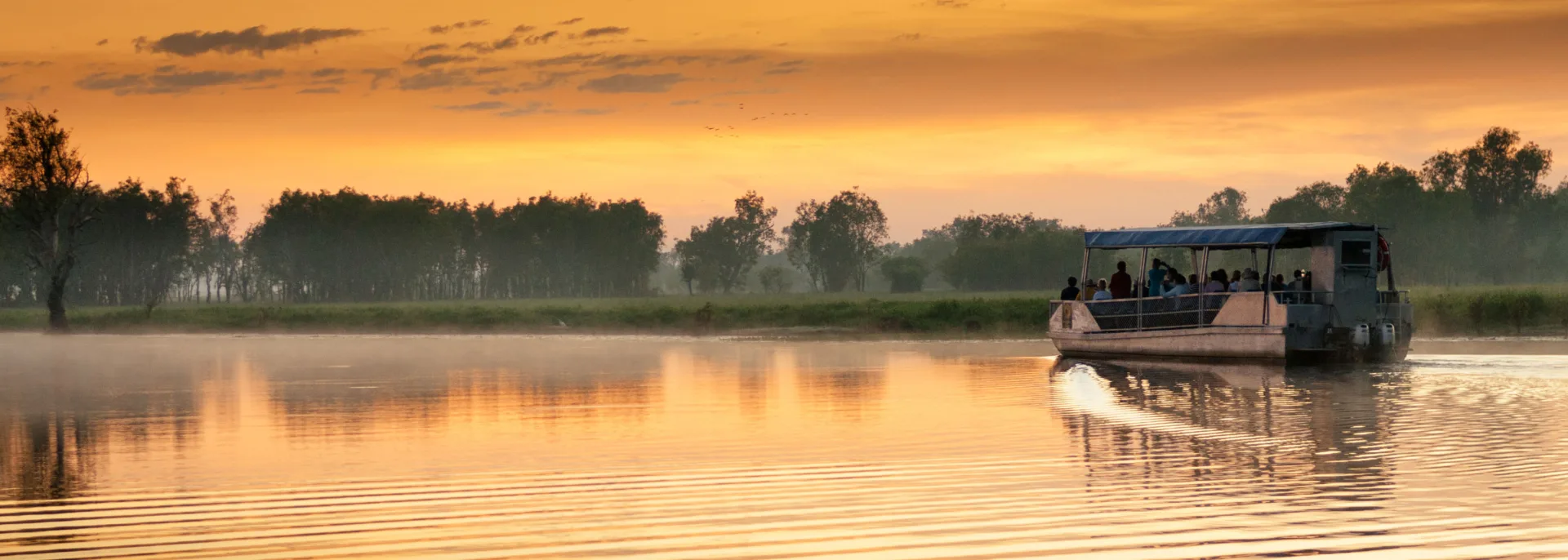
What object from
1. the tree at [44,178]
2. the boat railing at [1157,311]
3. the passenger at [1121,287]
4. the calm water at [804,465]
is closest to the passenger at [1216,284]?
the boat railing at [1157,311]

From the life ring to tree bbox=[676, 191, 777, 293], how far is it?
14849cm

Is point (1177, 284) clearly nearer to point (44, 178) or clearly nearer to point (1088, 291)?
point (1088, 291)

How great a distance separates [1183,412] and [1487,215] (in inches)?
5639

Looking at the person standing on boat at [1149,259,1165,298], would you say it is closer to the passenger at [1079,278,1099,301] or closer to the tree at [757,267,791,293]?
the passenger at [1079,278,1099,301]

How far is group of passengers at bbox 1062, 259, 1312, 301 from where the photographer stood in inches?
1244

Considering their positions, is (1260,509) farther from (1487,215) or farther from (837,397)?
(1487,215)

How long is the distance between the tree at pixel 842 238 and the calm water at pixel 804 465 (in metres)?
151

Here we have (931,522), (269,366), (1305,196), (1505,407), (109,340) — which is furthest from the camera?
(1305,196)

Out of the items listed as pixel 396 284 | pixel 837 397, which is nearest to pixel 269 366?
pixel 837 397

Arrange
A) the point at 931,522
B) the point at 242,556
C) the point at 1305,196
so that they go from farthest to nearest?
the point at 1305,196, the point at 931,522, the point at 242,556

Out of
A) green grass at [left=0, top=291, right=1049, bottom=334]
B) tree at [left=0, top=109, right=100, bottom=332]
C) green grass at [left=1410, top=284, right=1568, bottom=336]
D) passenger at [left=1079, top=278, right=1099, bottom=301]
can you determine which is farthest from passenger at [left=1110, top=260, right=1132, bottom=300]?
tree at [left=0, top=109, right=100, bottom=332]

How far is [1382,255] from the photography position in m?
31.7

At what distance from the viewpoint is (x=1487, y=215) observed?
150750 mm

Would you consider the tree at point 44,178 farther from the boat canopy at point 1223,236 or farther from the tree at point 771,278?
the tree at point 771,278
